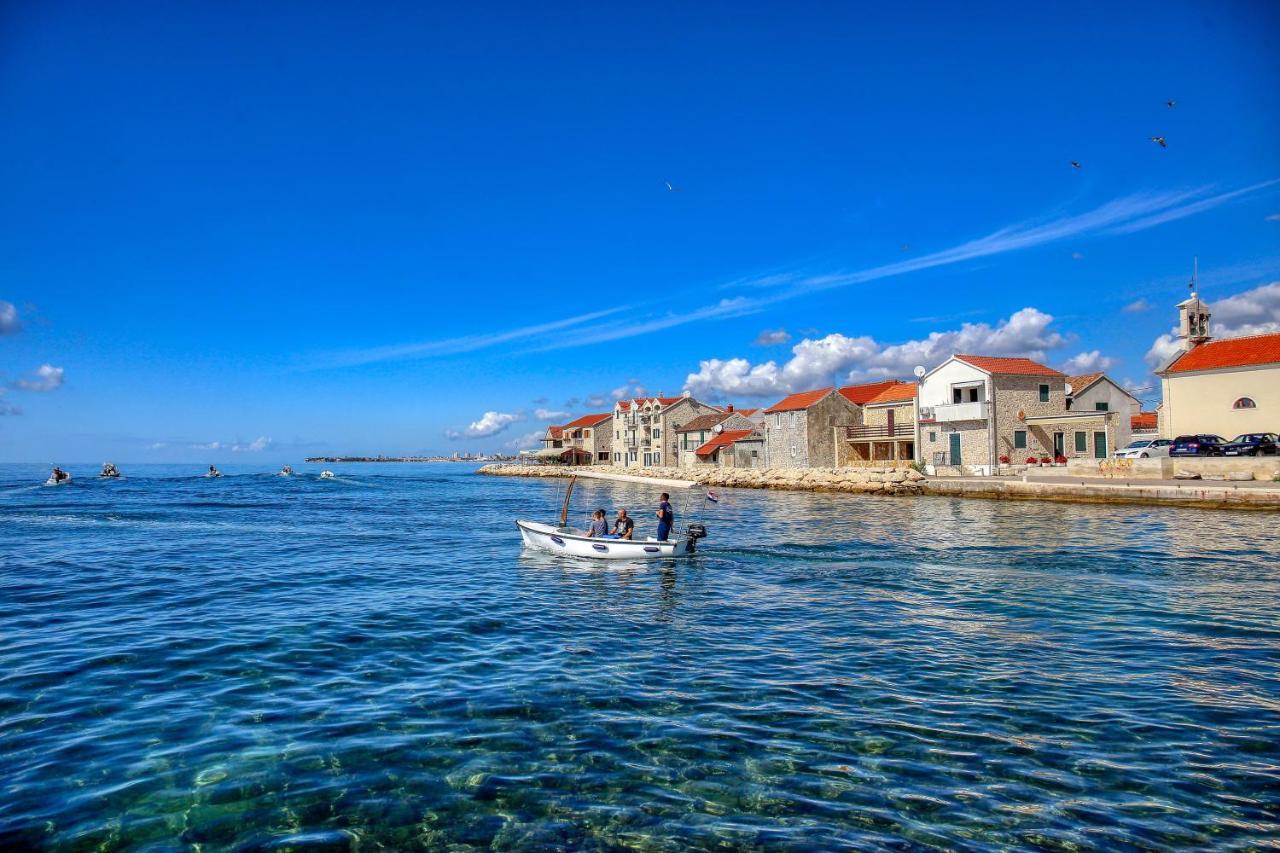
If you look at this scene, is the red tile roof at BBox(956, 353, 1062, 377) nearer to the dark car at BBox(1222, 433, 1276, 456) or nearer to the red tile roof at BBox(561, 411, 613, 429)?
the dark car at BBox(1222, 433, 1276, 456)

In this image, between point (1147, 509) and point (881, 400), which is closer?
point (1147, 509)

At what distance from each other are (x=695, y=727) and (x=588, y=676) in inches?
113

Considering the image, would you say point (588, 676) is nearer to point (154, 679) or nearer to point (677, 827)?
point (677, 827)

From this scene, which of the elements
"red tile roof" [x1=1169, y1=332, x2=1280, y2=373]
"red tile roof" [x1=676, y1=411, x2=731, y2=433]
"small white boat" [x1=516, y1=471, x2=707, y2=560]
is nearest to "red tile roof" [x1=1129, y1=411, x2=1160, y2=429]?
"red tile roof" [x1=1169, y1=332, x2=1280, y2=373]

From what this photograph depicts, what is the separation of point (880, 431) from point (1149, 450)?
24614 millimetres

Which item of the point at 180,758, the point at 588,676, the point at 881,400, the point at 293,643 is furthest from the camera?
the point at 881,400

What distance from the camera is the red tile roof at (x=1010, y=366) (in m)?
60.2

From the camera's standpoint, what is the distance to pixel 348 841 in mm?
7277

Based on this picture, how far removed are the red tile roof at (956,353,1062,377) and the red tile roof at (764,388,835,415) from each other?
609 inches

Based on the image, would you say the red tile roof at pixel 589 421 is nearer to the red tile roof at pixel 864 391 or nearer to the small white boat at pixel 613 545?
the red tile roof at pixel 864 391

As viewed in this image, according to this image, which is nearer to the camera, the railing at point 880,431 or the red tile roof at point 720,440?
the railing at point 880,431

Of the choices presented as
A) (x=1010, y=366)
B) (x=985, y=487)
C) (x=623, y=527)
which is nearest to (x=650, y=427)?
(x=1010, y=366)

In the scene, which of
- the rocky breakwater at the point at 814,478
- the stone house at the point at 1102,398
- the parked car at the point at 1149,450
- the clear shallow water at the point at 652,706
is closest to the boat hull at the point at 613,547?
the clear shallow water at the point at 652,706

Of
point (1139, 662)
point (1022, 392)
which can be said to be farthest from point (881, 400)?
point (1139, 662)
